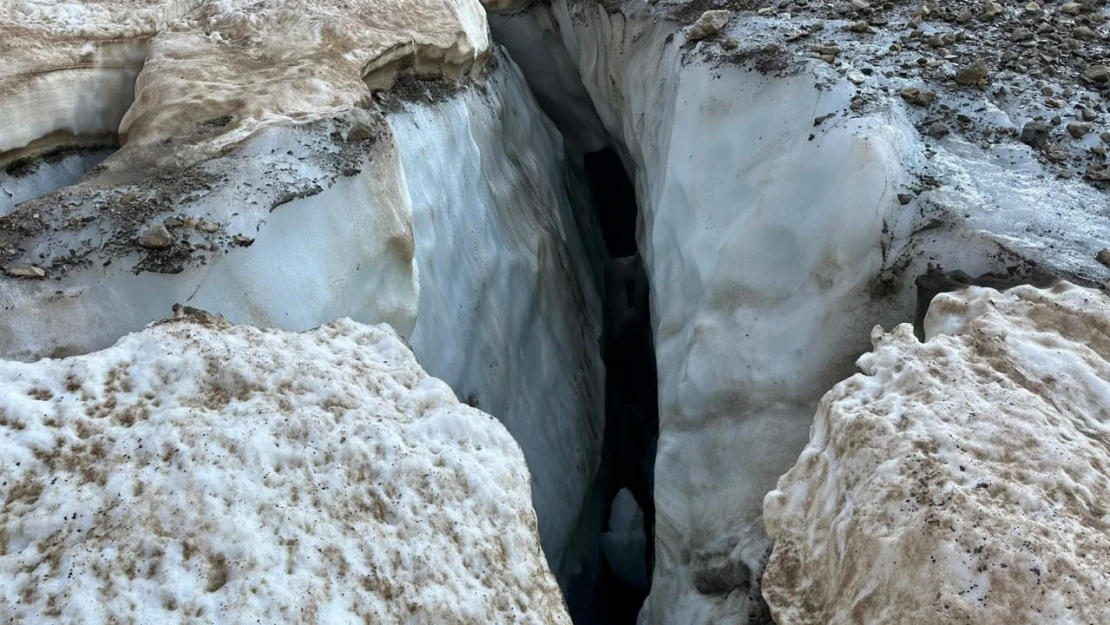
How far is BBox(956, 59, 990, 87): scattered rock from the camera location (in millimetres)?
2916

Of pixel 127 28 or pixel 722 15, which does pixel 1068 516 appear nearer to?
pixel 722 15

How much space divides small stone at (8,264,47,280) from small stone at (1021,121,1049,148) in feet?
9.62

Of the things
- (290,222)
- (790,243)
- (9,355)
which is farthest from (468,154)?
(9,355)

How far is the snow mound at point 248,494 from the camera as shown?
5.31 ft

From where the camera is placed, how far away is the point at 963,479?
1.76 meters

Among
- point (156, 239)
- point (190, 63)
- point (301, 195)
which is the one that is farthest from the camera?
point (190, 63)

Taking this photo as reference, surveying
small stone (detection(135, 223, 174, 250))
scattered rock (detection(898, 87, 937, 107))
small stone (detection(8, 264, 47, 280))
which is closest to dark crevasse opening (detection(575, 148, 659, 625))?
scattered rock (detection(898, 87, 937, 107))

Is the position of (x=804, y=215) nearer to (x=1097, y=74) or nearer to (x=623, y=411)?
(x=1097, y=74)

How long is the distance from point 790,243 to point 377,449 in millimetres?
1539

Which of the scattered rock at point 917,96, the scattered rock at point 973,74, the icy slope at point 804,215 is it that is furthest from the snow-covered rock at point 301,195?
the scattered rock at point 973,74

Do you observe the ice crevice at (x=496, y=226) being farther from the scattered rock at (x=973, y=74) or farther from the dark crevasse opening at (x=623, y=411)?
the scattered rock at (x=973, y=74)

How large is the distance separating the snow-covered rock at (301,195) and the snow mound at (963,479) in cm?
152

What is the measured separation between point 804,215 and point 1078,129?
0.89 metres

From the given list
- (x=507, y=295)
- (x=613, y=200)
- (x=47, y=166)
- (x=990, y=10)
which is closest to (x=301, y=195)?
(x=47, y=166)
